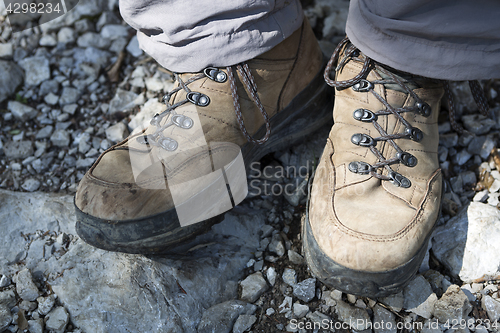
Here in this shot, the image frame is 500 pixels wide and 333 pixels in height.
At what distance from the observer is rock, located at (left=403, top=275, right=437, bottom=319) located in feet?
5.25

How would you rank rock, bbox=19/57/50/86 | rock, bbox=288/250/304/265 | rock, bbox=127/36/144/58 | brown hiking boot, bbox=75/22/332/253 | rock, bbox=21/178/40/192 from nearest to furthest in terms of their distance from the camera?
brown hiking boot, bbox=75/22/332/253 < rock, bbox=288/250/304/265 < rock, bbox=21/178/40/192 < rock, bbox=19/57/50/86 < rock, bbox=127/36/144/58

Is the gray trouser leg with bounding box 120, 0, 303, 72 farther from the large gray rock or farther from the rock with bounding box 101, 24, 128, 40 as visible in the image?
the rock with bounding box 101, 24, 128, 40

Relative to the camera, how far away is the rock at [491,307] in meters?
1.58

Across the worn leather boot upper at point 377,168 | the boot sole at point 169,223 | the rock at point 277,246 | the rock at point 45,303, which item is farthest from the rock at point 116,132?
the worn leather boot upper at point 377,168

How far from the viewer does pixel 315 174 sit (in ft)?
5.73

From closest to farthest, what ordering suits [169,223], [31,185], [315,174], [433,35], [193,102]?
1. [433,35]
2. [169,223]
3. [193,102]
4. [315,174]
5. [31,185]

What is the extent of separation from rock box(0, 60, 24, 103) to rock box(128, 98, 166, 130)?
0.80 metres

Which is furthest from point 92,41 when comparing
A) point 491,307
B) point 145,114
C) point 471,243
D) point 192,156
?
point 491,307

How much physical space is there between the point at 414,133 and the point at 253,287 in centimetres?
87

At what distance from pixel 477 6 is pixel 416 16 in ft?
0.64

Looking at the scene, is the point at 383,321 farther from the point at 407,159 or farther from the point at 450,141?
the point at 450,141

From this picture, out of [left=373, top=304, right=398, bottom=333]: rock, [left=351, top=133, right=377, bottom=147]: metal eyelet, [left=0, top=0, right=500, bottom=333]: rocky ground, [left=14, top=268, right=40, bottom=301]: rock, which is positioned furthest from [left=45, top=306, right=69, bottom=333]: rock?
[left=351, top=133, right=377, bottom=147]: metal eyelet

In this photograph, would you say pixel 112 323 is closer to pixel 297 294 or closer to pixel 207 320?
pixel 207 320

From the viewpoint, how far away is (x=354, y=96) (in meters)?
1.66
